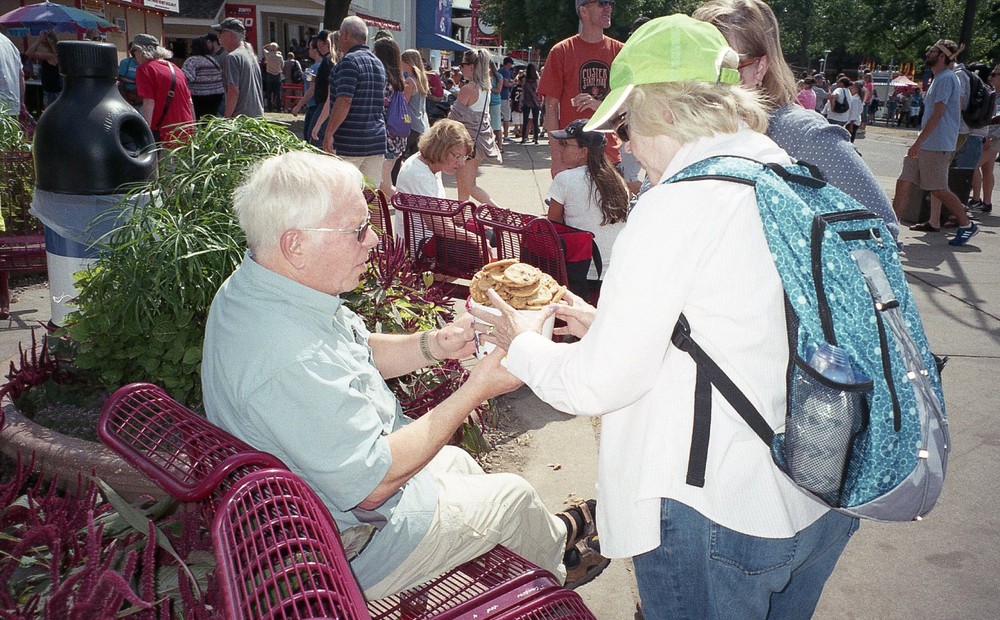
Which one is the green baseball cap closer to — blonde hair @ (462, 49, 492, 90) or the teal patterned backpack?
the teal patterned backpack

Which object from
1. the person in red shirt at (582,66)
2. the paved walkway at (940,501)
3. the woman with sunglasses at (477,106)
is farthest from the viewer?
the woman with sunglasses at (477,106)

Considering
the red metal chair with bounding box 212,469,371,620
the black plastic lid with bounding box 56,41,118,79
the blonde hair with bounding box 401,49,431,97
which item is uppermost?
the blonde hair with bounding box 401,49,431,97

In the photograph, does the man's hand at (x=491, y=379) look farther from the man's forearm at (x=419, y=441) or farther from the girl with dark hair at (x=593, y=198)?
the girl with dark hair at (x=593, y=198)

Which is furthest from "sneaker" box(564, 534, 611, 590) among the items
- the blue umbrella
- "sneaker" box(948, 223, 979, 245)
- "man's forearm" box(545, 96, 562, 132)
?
the blue umbrella

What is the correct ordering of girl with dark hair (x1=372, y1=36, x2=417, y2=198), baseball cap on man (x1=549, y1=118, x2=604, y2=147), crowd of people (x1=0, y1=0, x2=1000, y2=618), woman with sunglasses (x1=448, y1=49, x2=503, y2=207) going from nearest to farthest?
1. crowd of people (x1=0, y1=0, x2=1000, y2=618)
2. baseball cap on man (x1=549, y1=118, x2=604, y2=147)
3. girl with dark hair (x1=372, y1=36, x2=417, y2=198)
4. woman with sunglasses (x1=448, y1=49, x2=503, y2=207)

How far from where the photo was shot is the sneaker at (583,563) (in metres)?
2.93

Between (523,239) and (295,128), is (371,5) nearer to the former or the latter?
(295,128)

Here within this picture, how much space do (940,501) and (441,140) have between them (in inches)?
155

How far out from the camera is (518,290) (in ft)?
7.79

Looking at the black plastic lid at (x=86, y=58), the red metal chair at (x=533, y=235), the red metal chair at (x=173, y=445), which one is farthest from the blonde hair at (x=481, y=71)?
the red metal chair at (x=173, y=445)

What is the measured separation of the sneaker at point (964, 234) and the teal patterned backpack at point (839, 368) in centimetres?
926

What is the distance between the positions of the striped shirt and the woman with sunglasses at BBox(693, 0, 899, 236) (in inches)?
196

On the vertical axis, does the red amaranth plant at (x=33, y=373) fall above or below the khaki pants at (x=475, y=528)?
above

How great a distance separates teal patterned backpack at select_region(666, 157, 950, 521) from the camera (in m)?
1.53
